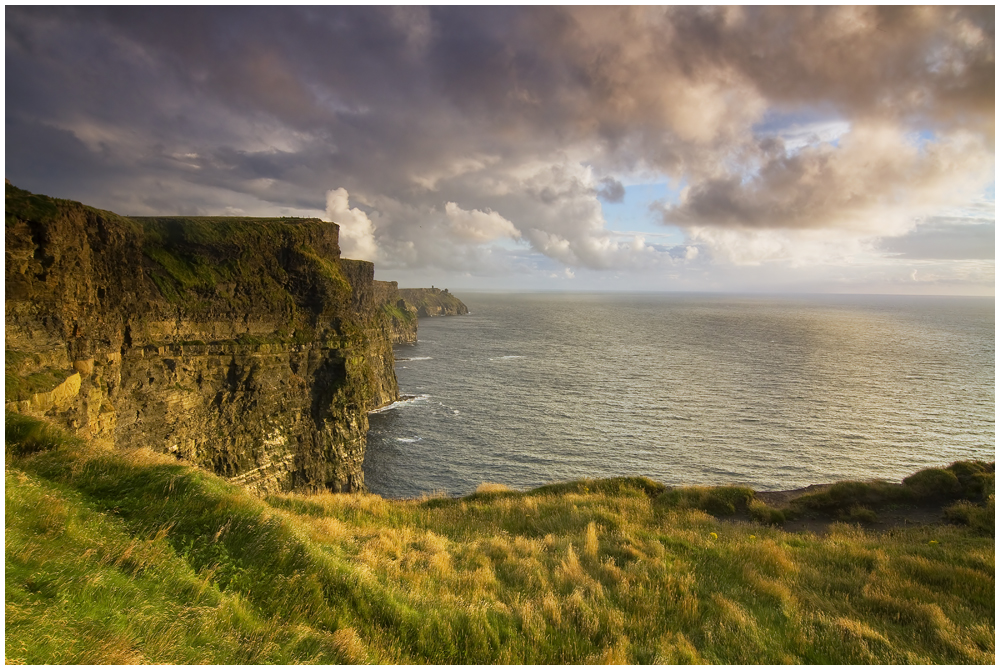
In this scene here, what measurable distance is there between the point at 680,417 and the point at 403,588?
2555 inches

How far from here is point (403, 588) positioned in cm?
1023

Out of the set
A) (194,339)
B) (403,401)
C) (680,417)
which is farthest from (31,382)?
(680,417)

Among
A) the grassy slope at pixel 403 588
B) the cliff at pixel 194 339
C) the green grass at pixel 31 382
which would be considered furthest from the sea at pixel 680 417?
the grassy slope at pixel 403 588

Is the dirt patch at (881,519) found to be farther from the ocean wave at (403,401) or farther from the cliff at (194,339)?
the ocean wave at (403,401)

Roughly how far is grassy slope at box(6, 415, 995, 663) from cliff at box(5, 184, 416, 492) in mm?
16616

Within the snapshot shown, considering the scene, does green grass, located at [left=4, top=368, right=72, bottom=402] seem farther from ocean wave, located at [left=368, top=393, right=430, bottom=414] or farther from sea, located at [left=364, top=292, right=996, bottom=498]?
ocean wave, located at [left=368, top=393, right=430, bottom=414]

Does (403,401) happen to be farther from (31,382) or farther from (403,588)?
(403,588)

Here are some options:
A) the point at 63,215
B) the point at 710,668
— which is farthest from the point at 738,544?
the point at 63,215

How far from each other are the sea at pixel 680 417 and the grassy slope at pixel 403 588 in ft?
114

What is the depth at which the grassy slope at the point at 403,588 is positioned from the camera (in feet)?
22.3

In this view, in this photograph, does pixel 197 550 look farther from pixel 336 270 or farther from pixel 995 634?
pixel 336 270

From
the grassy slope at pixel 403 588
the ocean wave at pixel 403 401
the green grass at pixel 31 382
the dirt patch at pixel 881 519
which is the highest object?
the green grass at pixel 31 382

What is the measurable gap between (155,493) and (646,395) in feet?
253

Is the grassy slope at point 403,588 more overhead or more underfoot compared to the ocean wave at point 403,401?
more overhead
